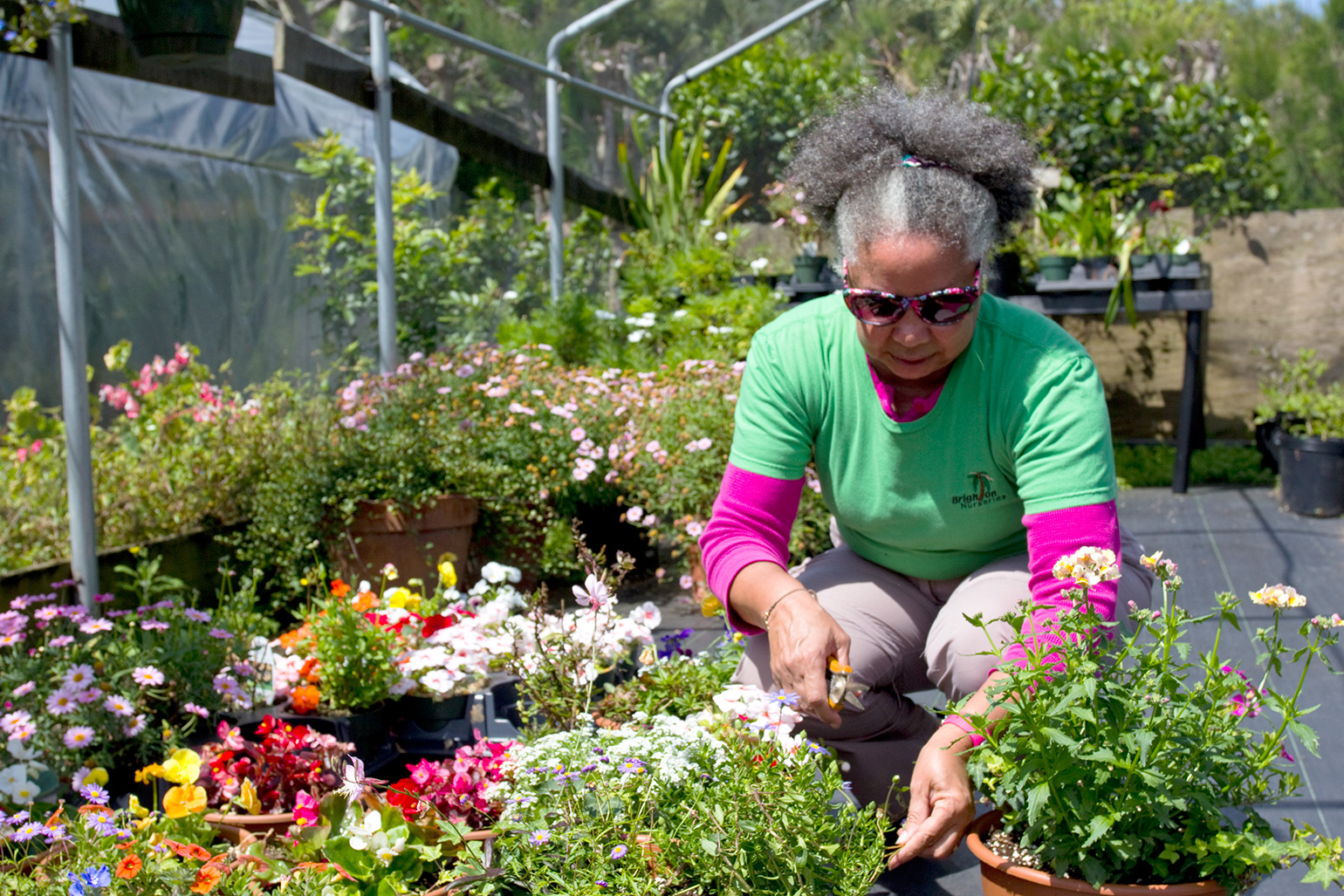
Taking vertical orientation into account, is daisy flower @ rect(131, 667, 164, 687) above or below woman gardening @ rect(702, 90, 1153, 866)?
below

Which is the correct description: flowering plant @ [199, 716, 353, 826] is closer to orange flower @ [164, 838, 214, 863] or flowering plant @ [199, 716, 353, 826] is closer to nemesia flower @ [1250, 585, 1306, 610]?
orange flower @ [164, 838, 214, 863]

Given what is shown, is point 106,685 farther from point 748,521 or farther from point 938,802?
point 938,802

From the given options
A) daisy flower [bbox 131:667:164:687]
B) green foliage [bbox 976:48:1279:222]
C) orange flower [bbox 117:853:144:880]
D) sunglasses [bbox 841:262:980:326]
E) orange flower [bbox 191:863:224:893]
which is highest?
green foliage [bbox 976:48:1279:222]

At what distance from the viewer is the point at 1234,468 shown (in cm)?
547

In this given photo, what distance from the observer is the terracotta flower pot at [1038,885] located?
115cm

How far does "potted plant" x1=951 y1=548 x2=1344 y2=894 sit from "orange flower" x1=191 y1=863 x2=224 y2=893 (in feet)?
2.90

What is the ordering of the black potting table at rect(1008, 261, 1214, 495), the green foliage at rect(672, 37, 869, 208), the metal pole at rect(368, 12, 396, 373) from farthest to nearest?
the green foliage at rect(672, 37, 869, 208), the black potting table at rect(1008, 261, 1214, 495), the metal pole at rect(368, 12, 396, 373)

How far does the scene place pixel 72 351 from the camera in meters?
2.53

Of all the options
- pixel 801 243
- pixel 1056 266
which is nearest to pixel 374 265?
pixel 801 243

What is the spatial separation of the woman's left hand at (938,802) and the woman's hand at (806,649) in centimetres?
20

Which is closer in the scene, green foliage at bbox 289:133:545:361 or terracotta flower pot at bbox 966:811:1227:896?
terracotta flower pot at bbox 966:811:1227:896

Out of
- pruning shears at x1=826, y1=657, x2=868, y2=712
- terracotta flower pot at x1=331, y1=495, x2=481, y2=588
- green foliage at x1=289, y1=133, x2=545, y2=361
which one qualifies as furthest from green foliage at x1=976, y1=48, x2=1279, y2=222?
pruning shears at x1=826, y1=657, x2=868, y2=712

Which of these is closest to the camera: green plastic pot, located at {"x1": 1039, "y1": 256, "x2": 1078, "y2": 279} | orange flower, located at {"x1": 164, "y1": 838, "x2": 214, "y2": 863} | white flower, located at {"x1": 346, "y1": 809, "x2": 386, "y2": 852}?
white flower, located at {"x1": 346, "y1": 809, "x2": 386, "y2": 852}

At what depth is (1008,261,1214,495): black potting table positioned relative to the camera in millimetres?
4777
